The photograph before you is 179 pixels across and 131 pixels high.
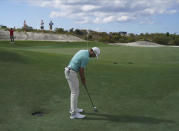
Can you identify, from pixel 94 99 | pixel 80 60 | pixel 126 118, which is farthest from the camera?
pixel 94 99

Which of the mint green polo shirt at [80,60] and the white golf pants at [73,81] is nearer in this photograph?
the mint green polo shirt at [80,60]

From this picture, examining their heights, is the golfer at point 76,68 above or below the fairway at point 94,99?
above

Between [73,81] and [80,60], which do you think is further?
[73,81]

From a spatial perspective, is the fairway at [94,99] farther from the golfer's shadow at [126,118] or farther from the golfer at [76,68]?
the golfer at [76,68]

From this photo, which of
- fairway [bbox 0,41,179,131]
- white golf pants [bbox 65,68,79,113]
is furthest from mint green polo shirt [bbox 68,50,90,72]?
→ fairway [bbox 0,41,179,131]

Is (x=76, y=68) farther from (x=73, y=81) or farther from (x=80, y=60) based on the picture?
(x=73, y=81)

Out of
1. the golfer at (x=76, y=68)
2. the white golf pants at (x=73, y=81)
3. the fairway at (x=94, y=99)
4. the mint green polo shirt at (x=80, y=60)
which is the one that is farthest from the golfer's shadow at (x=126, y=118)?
the mint green polo shirt at (x=80, y=60)

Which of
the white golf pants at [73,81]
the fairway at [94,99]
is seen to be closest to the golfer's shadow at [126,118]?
the fairway at [94,99]

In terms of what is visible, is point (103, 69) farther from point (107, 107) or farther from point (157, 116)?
point (157, 116)

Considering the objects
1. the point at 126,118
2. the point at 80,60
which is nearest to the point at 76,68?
the point at 80,60

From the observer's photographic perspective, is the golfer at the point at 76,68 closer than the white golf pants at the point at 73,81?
Yes

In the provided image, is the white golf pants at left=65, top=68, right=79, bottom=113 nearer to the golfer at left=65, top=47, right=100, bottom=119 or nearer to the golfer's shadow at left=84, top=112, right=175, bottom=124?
the golfer at left=65, top=47, right=100, bottom=119

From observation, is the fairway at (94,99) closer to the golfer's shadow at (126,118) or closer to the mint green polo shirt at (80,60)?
the golfer's shadow at (126,118)

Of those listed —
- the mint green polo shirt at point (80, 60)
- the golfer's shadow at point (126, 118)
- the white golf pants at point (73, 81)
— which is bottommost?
the golfer's shadow at point (126, 118)
